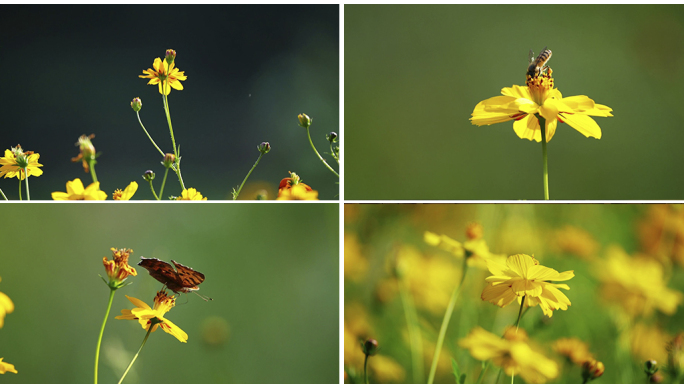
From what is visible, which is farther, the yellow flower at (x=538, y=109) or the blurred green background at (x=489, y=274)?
the blurred green background at (x=489, y=274)

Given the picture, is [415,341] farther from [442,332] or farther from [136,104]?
[136,104]

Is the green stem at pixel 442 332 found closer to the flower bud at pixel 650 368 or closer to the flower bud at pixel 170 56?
the flower bud at pixel 650 368

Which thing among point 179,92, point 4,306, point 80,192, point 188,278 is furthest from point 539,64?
point 4,306

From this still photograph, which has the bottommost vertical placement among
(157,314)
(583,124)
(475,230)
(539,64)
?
(157,314)

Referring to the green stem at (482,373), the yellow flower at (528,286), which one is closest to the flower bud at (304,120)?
the yellow flower at (528,286)

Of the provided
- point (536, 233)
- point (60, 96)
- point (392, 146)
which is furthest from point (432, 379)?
point (60, 96)

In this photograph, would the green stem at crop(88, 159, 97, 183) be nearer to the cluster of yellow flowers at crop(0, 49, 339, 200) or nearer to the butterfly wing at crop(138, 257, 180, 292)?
the cluster of yellow flowers at crop(0, 49, 339, 200)

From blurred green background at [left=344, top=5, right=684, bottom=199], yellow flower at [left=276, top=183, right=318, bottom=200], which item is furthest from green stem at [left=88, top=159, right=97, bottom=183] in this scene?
blurred green background at [left=344, top=5, right=684, bottom=199]
